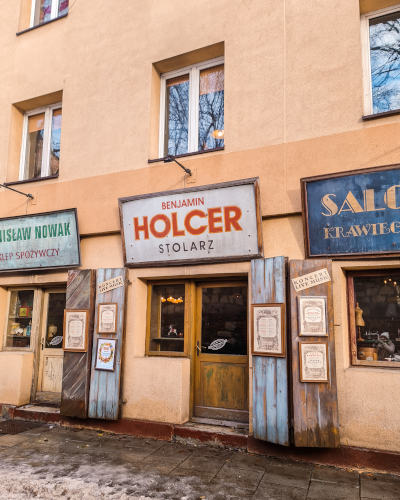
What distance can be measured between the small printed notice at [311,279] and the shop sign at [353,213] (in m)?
0.25

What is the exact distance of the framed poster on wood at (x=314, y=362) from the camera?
4.77 m

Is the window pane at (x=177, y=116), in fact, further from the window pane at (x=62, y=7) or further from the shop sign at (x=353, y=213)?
the window pane at (x=62, y=7)

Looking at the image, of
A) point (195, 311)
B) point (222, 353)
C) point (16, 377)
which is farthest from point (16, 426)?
point (222, 353)

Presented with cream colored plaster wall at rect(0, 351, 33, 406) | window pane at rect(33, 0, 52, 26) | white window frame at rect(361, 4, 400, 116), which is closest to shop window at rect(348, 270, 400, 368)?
white window frame at rect(361, 4, 400, 116)

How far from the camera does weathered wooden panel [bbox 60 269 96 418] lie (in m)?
6.20

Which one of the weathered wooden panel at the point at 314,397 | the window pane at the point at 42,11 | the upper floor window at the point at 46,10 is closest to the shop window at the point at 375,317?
the weathered wooden panel at the point at 314,397

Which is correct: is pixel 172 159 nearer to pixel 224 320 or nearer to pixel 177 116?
pixel 177 116

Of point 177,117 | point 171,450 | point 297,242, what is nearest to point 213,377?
point 171,450

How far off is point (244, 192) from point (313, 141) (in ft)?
3.61

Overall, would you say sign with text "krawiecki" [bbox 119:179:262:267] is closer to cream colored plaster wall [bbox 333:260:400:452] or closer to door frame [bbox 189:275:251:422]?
door frame [bbox 189:275:251:422]

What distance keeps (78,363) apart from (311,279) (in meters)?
3.78

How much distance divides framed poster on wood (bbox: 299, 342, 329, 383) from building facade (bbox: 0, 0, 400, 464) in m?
0.07

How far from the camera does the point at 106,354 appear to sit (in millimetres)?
6148

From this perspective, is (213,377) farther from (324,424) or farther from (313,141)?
(313,141)
